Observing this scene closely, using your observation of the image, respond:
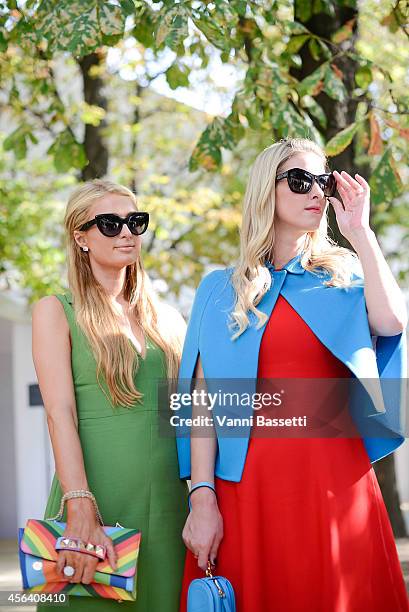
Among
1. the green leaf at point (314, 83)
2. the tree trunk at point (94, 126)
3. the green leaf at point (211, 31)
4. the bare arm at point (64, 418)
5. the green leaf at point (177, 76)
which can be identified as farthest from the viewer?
the tree trunk at point (94, 126)

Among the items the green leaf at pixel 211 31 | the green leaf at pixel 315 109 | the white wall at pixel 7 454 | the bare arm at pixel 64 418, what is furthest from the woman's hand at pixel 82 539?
the white wall at pixel 7 454

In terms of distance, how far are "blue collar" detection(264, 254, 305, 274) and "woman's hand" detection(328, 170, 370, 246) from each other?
25 centimetres

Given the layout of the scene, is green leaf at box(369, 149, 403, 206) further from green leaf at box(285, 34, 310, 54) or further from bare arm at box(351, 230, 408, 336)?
bare arm at box(351, 230, 408, 336)

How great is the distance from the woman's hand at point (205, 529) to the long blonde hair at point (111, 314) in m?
0.56

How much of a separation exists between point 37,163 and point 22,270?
96.0 inches

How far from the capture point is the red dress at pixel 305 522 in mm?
3240

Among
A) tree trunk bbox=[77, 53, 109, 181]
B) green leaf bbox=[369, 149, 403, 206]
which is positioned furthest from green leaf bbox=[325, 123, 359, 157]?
tree trunk bbox=[77, 53, 109, 181]

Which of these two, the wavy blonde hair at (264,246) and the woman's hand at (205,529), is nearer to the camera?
the woman's hand at (205,529)

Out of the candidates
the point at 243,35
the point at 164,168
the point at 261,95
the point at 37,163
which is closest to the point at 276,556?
the point at 261,95

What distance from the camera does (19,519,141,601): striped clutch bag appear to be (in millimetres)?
3375

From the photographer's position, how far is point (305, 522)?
3295 millimetres

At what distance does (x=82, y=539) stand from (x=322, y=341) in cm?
111

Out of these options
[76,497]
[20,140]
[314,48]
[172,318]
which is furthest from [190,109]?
[76,497]

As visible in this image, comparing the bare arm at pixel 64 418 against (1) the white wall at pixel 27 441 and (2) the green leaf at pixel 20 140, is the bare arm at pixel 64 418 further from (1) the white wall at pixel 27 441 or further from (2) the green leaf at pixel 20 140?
(1) the white wall at pixel 27 441
